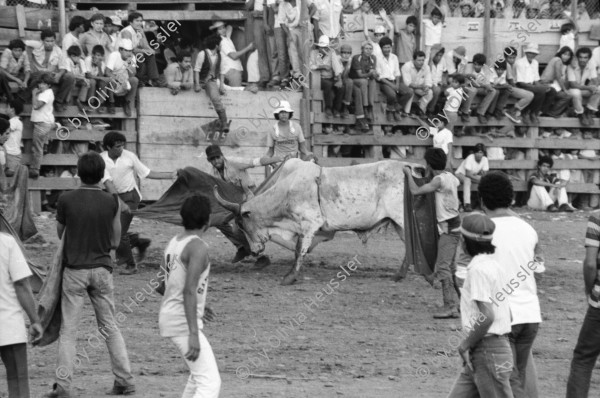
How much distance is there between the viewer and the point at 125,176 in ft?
46.8

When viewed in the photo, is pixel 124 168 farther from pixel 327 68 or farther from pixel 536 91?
pixel 536 91

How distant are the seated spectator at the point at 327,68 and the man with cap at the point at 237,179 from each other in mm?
4349

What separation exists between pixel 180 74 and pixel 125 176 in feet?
17.4

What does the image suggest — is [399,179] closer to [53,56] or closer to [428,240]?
[428,240]

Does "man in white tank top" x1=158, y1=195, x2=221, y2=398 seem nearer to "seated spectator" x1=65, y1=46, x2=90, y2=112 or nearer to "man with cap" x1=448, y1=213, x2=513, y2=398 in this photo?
"man with cap" x1=448, y1=213, x2=513, y2=398

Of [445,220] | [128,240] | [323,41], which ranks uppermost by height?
[323,41]

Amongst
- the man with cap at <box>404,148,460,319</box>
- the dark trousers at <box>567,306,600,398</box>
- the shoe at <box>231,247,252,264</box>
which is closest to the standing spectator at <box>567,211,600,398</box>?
the dark trousers at <box>567,306,600,398</box>

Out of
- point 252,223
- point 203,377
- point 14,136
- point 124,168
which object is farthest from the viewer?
point 14,136

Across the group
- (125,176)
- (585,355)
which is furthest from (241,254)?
(585,355)

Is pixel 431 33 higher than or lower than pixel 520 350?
higher

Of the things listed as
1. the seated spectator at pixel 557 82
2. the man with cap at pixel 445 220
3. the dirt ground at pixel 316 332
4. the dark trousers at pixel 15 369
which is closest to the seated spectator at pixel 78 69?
the dirt ground at pixel 316 332

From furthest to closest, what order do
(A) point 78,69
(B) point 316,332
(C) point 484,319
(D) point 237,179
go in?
(A) point 78,69 → (D) point 237,179 → (B) point 316,332 → (C) point 484,319

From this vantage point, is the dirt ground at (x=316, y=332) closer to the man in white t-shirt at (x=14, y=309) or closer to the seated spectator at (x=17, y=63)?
the man in white t-shirt at (x=14, y=309)

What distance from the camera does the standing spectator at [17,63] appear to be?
17.9m
